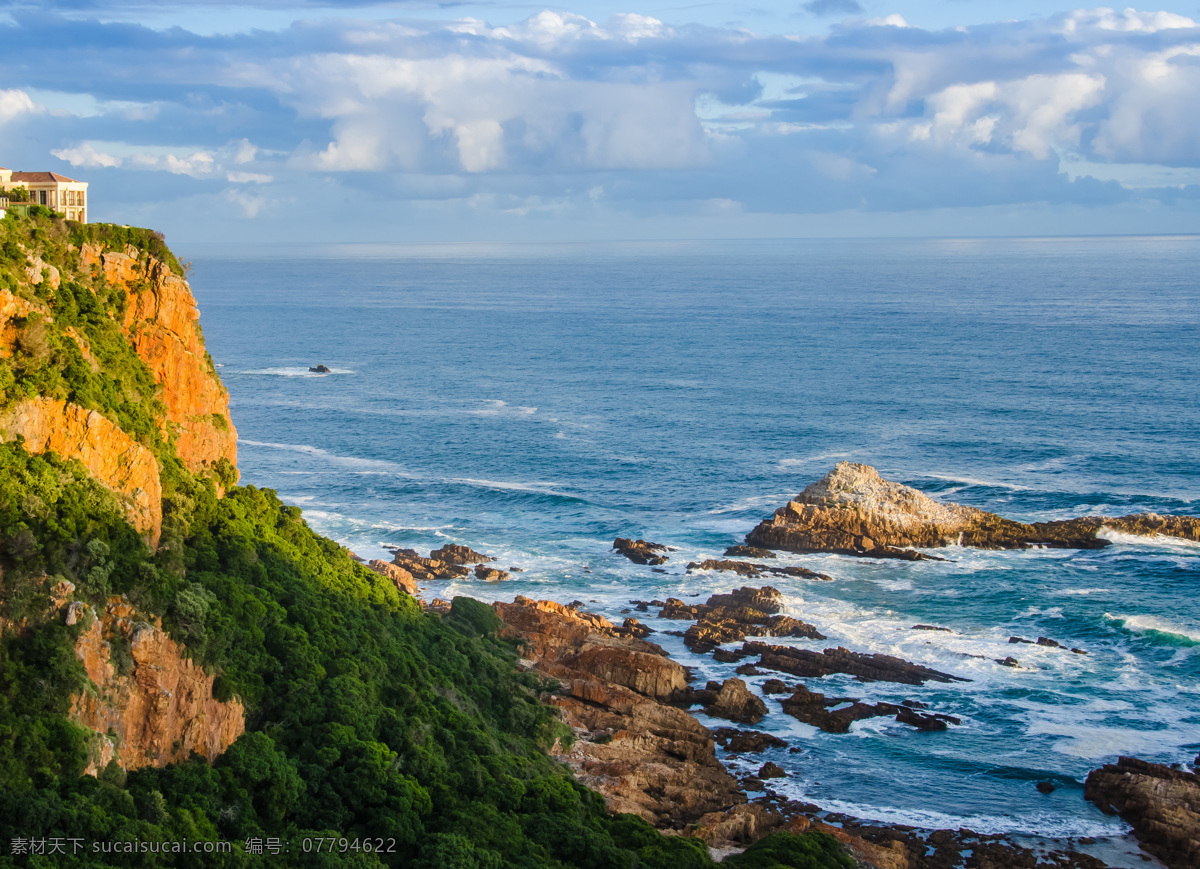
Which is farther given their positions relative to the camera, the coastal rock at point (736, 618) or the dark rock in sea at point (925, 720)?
the coastal rock at point (736, 618)

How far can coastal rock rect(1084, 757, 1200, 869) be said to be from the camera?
115 feet

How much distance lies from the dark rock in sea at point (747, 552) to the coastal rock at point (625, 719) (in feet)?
48.4

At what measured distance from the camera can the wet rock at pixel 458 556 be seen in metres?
65.8

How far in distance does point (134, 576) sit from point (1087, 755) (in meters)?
36.7

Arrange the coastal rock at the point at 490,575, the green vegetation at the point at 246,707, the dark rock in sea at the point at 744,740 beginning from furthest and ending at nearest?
Answer: the coastal rock at the point at 490,575 → the dark rock in sea at the point at 744,740 → the green vegetation at the point at 246,707

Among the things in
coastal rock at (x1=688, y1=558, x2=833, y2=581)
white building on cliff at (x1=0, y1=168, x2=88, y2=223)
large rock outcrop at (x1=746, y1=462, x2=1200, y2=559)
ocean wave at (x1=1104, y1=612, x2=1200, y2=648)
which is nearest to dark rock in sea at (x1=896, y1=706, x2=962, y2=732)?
ocean wave at (x1=1104, y1=612, x2=1200, y2=648)

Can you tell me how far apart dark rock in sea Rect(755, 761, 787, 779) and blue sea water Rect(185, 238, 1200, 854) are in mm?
537

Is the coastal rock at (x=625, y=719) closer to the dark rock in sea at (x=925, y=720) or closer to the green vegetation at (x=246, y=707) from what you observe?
the green vegetation at (x=246, y=707)

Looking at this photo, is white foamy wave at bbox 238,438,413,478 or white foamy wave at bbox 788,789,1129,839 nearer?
white foamy wave at bbox 788,789,1129,839

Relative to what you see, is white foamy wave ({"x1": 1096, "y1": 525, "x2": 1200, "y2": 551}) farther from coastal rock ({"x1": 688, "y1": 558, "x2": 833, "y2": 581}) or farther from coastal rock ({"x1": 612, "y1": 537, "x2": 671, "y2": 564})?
coastal rock ({"x1": 612, "y1": 537, "x2": 671, "y2": 564})

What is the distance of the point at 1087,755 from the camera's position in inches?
1670

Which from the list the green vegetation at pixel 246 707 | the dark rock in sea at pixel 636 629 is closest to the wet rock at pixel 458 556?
the dark rock in sea at pixel 636 629

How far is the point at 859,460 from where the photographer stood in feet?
288

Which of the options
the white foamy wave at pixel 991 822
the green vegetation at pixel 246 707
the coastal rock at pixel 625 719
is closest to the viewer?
the green vegetation at pixel 246 707
